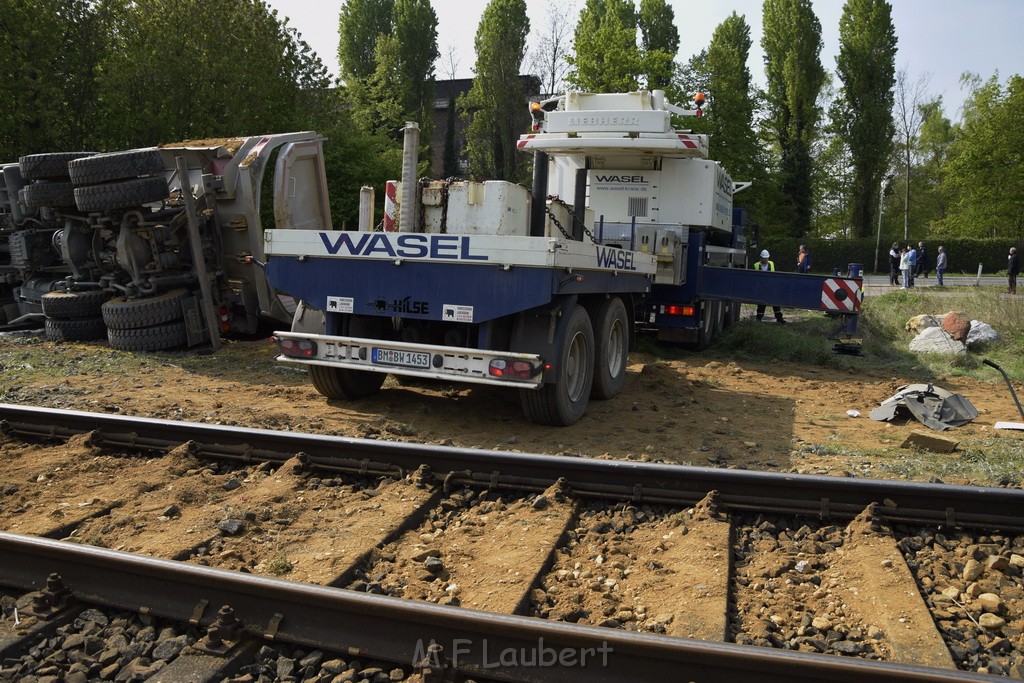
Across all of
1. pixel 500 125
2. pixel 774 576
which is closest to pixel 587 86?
pixel 500 125

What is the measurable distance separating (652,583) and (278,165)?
8976 mm

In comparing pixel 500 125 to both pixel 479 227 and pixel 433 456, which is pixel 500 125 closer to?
pixel 479 227

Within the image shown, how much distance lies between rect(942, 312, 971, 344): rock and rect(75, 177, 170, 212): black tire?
1156cm

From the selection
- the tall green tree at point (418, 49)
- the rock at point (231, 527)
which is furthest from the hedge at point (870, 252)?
the rock at point (231, 527)

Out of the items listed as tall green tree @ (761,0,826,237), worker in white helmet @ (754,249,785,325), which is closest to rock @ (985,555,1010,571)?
worker in white helmet @ (754,249,785,325)

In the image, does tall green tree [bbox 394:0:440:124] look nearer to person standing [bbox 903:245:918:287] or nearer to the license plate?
person standing [bbox 903:245:918:287]

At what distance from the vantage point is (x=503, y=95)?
34.3 metres

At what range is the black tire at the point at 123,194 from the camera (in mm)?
10289

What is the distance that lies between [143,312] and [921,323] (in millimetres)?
12171

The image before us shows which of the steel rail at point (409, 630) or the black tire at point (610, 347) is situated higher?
the black tire at point (610, 347)

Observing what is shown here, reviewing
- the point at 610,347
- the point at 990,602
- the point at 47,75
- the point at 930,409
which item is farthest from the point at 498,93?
the point at 990,602

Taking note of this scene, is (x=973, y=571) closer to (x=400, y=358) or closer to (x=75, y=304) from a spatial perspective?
(x=400, y=358)

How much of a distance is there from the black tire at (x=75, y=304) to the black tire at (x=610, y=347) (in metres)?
7.17

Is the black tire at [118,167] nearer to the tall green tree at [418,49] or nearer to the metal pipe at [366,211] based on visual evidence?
the metal pipe at [366,211]
